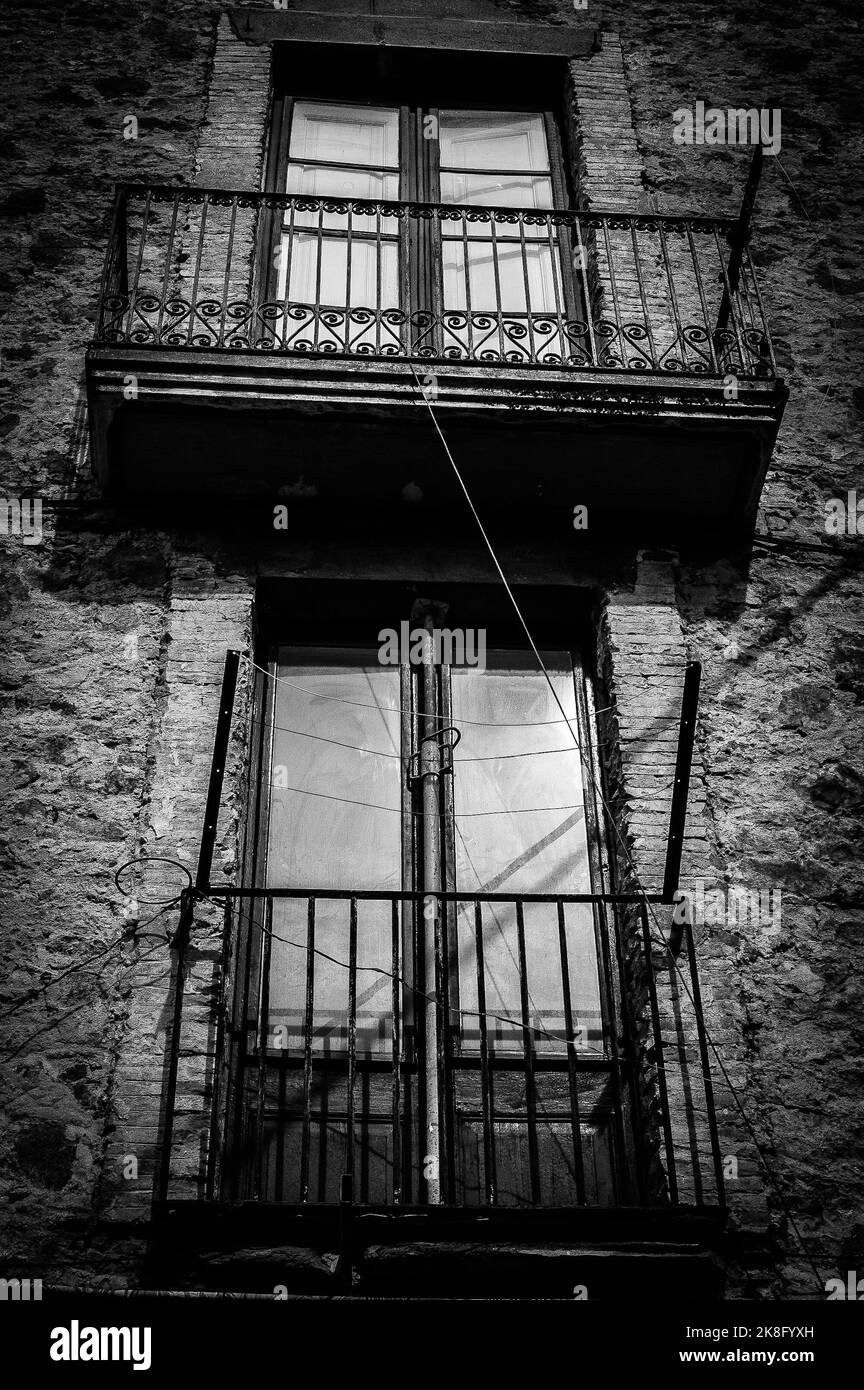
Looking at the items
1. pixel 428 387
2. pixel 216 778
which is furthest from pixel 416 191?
pixel 216 778

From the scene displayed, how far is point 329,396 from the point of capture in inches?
215

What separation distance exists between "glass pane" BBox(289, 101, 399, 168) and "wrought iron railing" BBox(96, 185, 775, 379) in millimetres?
647

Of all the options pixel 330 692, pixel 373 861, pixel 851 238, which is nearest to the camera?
pixel 373 861

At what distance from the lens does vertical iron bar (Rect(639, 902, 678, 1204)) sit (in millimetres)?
4140

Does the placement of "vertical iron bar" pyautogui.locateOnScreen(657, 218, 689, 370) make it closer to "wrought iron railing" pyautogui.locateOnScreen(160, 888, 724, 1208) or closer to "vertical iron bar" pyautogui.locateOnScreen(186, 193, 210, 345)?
"vertical iron bar" pyautogui.locateOnScreen(186, 193, 210, 345)

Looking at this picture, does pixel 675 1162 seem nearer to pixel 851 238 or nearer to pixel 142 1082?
pixel 142 1082

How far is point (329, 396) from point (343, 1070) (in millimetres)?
2556

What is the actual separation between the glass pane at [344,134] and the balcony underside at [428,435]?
2.50 meters

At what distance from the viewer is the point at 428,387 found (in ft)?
18.0

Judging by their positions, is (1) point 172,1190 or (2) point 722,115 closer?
(1) point 172,1190

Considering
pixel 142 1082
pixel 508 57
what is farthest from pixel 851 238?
pixel 142 1082

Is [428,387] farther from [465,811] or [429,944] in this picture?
[429,944]

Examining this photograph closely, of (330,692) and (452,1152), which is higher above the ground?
(330,692)

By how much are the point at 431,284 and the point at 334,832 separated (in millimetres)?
2925
